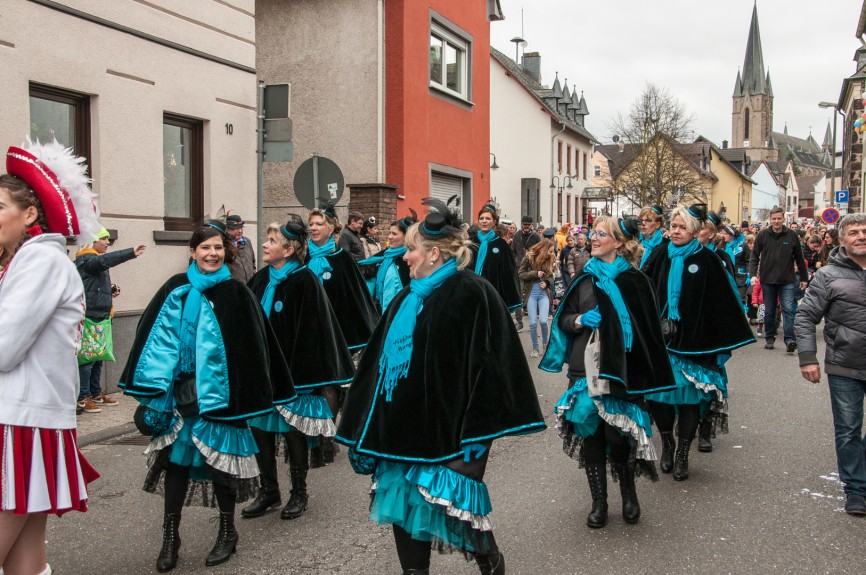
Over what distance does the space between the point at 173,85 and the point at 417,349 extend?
26.6 feet

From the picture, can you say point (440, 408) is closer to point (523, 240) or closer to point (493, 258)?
point (493, 258)

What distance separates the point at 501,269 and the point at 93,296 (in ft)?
17.2

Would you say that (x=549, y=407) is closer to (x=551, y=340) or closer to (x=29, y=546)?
(x=551, y=340)

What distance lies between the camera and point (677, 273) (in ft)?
21.4

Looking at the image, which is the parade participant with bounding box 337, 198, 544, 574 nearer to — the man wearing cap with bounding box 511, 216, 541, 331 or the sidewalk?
the sidewalk

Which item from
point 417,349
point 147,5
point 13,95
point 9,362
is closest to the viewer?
point 9,362

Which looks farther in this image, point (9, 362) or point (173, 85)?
point (173, 85)

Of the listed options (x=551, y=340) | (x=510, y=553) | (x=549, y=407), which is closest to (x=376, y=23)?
(x=549, y=407)

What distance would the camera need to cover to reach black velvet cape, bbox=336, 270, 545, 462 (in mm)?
3492

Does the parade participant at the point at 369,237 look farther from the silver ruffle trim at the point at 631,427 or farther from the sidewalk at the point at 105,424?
the silver ruffle trim at the point at 631,427

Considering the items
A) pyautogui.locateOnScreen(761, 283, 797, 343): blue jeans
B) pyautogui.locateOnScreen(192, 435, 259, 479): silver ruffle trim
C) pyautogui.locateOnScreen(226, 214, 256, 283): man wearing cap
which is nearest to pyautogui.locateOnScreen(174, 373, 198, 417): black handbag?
pyautogui.locateOnScreen(192, 435, 259, 479): silver ruffle trim

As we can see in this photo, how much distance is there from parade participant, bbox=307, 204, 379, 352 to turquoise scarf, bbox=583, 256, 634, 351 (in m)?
2.51

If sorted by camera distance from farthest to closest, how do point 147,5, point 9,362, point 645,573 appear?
point 147,5 < point 645,573 < point 9,362

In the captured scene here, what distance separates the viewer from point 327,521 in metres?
5.20
